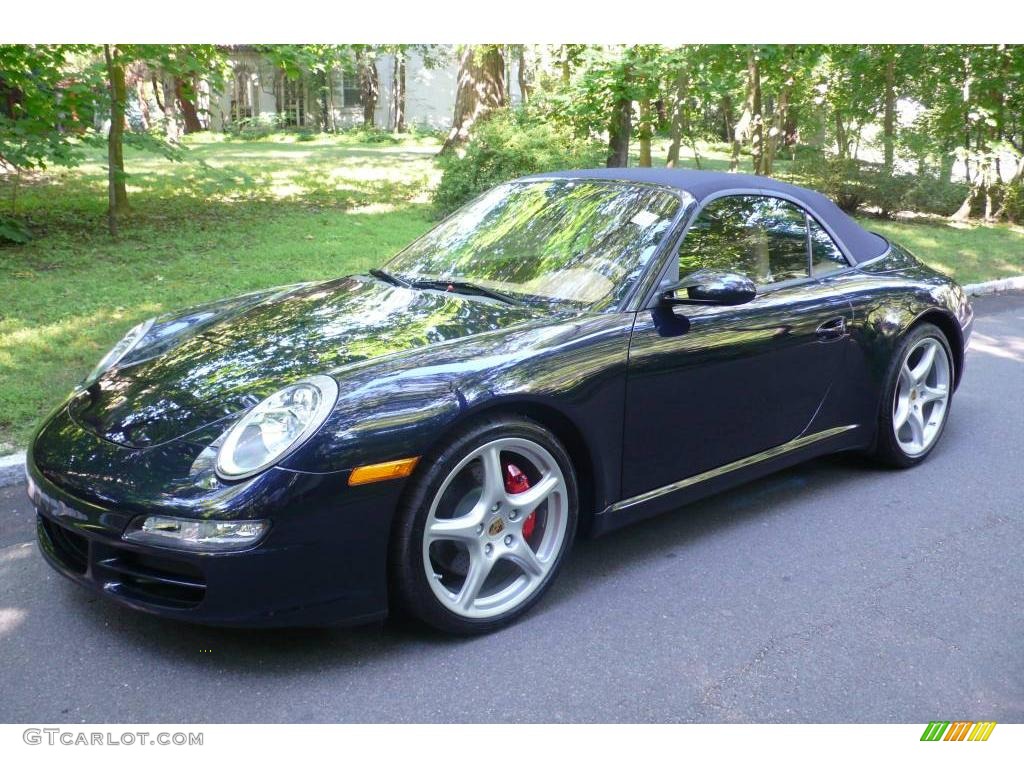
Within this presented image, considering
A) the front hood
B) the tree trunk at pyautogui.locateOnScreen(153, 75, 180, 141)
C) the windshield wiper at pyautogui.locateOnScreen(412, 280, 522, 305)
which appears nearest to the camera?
the front hood

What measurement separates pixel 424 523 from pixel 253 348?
0.93 meters

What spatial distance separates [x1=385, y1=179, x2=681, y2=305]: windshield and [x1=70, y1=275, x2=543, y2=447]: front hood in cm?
21

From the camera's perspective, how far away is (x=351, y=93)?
33.9 meters

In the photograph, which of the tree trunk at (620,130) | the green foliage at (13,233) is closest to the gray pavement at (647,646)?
the green foliage at (13,233)

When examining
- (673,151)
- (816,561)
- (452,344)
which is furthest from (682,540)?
(673,151)

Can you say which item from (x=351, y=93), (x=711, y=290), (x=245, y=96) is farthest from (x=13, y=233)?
(x=351, y=93)

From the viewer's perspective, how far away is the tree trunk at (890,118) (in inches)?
621

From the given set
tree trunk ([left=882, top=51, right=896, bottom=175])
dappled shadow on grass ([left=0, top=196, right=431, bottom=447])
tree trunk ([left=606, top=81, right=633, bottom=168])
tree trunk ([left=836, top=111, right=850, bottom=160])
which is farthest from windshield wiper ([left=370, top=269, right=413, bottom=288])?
tree trunk ([left=836, top=111, right=850, bottom=160])

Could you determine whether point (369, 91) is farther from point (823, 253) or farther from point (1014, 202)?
point (823, 253)

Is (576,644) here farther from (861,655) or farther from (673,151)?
(673,151)

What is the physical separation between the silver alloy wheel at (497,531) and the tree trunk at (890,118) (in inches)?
560

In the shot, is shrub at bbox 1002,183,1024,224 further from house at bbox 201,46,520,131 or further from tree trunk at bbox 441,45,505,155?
house at bbox 201,46,520,131
